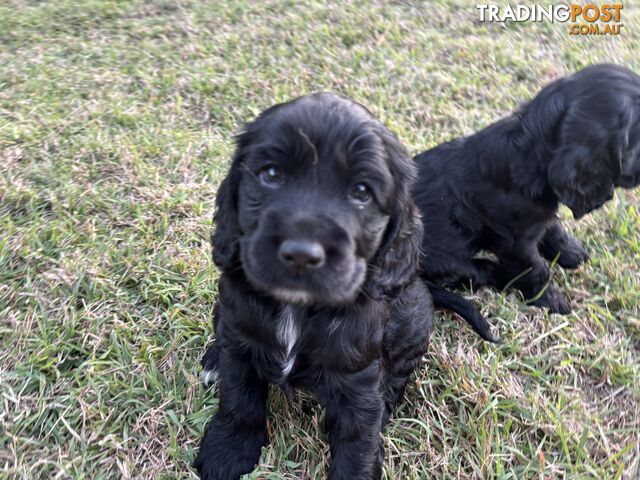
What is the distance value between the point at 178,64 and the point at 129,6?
1.24m

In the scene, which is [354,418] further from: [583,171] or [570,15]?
[570,15]

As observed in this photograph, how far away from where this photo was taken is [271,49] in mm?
4918

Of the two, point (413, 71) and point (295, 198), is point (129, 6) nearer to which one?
point (413, 71)

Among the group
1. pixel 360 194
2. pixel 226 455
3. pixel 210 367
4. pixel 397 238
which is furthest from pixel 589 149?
pixel 226 455

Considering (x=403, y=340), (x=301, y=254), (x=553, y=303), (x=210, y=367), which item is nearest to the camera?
(x=301, y=254)

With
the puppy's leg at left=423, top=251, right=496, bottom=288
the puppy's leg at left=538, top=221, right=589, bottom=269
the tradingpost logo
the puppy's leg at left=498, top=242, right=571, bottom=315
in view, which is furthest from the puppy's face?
the tradingpost logo

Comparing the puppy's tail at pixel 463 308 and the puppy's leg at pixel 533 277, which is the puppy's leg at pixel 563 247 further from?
the puppy's tail at pixel 463 308

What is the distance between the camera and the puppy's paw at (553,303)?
10.0 ft

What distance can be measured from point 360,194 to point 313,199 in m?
0.19

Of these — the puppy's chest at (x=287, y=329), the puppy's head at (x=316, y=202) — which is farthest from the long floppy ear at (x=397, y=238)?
the puppy's chest at (x=287, y=329)

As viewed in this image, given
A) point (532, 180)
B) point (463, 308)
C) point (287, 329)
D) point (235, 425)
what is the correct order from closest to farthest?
1. point (287, 329)
2. point (235, 425)
3. point (463, 308)
4. point (532, 180)

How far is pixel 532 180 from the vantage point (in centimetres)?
295

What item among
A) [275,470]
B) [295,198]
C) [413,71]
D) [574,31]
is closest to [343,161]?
[295,198]

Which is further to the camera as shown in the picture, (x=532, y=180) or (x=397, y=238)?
(x=532, y=180)
